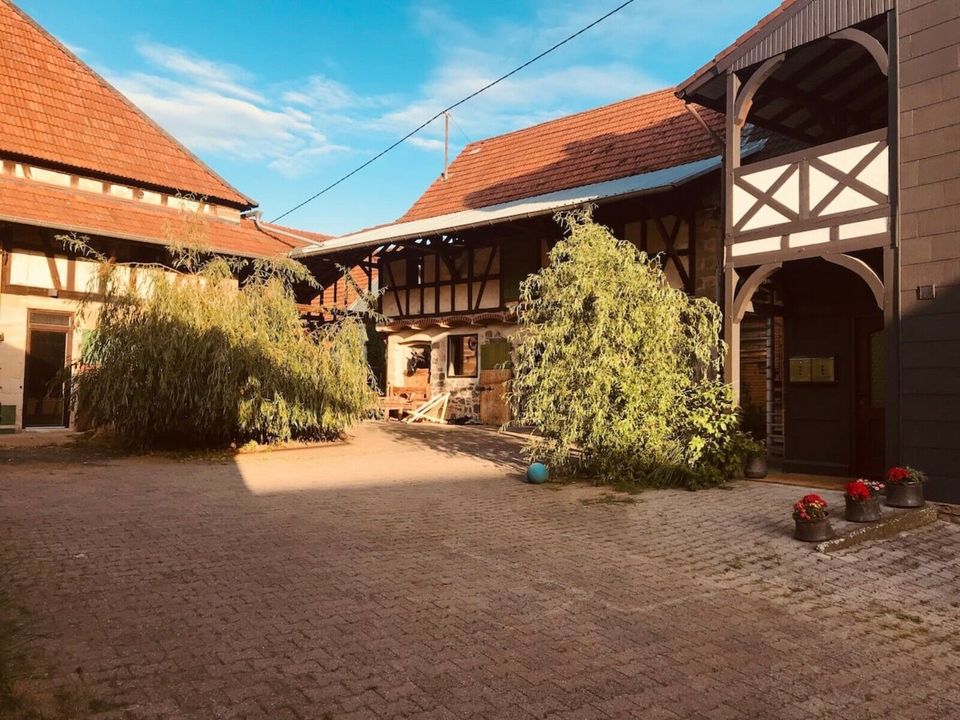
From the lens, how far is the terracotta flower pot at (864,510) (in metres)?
5.89

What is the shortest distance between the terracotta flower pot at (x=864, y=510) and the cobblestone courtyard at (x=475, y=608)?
0.28 metres

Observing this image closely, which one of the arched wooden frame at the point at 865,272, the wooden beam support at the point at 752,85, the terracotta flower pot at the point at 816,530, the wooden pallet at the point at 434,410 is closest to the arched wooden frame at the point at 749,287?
the arched wooden frame at the point at 865,272

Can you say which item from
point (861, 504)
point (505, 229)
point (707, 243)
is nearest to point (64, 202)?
point (505, 229)

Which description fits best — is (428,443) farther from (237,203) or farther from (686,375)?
(237,203)

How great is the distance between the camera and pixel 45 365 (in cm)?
1445

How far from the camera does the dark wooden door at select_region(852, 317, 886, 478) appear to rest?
8.72m

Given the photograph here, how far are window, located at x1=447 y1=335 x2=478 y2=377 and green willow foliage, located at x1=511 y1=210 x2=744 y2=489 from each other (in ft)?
30.1

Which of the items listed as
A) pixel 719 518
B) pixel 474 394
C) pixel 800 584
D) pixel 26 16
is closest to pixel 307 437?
pixel 474 394

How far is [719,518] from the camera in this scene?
646 cm

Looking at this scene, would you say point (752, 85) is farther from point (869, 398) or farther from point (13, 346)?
point (13, 346)

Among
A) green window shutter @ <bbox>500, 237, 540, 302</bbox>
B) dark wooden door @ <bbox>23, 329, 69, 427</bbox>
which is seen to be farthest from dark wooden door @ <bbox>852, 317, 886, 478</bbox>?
dark wooden door @ <bbox>23, 329, 69, 427</bbox>

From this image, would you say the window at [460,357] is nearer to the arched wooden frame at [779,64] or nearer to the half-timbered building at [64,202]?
the half-timbered building at [64,202]

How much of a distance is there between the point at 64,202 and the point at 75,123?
281cm

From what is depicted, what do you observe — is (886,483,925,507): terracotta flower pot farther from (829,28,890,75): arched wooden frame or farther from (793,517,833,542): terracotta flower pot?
(829,28,890,75): arched wooden frame
